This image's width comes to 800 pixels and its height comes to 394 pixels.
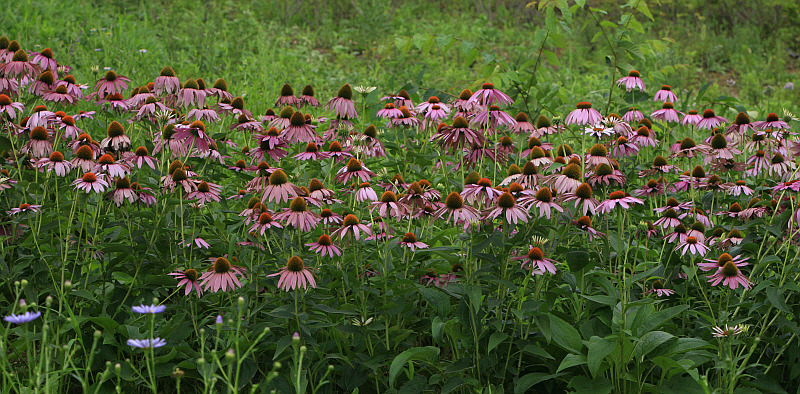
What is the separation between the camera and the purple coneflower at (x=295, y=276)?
1957mm

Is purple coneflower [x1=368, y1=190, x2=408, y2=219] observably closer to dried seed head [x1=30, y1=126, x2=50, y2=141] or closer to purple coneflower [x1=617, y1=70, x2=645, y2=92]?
dried seed head [x1=30, y1=126, x2=50, y2=141]

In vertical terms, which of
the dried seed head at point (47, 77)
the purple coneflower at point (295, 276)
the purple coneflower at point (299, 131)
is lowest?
the purple coneflower at point (295, 276)

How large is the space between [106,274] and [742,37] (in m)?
9.25

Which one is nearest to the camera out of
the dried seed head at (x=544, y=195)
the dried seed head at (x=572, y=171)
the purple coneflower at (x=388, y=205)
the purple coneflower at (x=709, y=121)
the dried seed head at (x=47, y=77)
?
the dried seed head at (x=544, y=195)

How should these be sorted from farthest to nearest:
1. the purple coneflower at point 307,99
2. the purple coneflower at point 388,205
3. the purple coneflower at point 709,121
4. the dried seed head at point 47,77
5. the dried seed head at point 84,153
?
the purple coneflower at point 709,121
the purple coneflower at point 307,99
the dried seed head at point 47,77
the dried seed head at point 84,153
the purple coneflower at point 388,205

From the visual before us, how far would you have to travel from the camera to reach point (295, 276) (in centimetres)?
198

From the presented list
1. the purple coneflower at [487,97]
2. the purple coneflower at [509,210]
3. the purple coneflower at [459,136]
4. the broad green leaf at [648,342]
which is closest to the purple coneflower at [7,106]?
the purple coneflower at [459,136]

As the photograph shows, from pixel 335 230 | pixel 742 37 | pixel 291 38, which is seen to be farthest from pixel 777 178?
pixel 742 37

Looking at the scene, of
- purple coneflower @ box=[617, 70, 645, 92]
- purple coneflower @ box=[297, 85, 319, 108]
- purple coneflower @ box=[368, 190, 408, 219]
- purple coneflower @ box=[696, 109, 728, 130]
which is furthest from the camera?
purple coneflower @ box=[617, 70, 645, 92]

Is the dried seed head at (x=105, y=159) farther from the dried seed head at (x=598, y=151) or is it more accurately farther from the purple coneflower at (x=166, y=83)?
the dried seed head at (x=598, y=151)

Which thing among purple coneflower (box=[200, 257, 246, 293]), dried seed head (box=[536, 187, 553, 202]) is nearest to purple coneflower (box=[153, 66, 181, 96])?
purple coneflower (box=[200, 257, 246, 293])

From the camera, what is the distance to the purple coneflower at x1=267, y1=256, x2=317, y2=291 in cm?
196

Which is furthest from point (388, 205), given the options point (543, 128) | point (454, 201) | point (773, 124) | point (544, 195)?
point (773, 124)

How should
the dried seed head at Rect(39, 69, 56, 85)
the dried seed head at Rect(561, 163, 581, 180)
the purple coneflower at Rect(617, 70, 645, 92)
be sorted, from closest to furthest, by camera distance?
the dried seed head at Rect(561, 163, 581, 180) < the dried seed head at Rect(39, 69, 56, 85) < the purple coneflower at Rect(617, 70, 645, 92)
